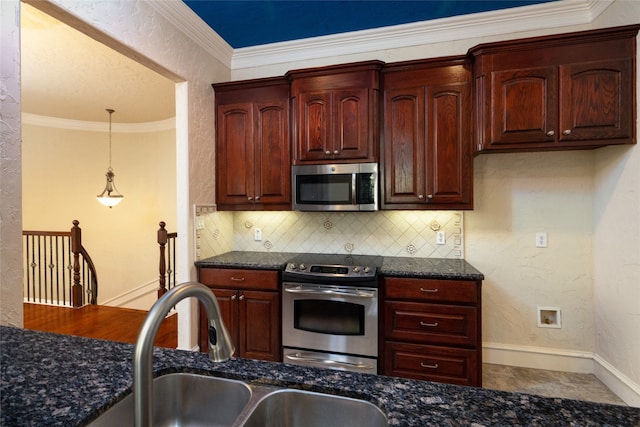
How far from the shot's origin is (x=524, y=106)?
231 centimetres

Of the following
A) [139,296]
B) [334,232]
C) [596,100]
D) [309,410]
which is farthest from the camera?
[139,296]

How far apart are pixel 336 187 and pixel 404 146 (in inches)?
25.7

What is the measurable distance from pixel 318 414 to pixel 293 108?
2.50 m

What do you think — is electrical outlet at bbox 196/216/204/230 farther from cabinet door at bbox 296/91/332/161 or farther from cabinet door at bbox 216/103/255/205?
cabinet door at bbox 296/91/332/161

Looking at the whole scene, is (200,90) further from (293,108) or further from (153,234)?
(153,234)

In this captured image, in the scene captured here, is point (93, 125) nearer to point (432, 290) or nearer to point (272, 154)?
point (272, 154)

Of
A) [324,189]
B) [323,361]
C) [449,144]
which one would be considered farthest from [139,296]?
[449,144]

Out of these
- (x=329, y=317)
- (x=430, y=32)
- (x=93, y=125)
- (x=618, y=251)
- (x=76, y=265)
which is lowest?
(x=329, y=317)

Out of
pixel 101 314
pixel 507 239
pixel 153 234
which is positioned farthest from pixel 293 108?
pixel 153 234

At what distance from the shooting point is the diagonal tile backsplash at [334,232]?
2.85m

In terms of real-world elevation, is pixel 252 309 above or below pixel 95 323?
above

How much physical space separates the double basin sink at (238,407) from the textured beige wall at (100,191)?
4.91 m

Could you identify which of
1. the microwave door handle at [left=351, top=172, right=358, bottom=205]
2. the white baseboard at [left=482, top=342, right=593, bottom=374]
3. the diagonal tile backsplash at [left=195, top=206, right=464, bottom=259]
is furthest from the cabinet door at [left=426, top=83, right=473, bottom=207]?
the white baseboard at [left=482, top=342, right=593, bottom=374]

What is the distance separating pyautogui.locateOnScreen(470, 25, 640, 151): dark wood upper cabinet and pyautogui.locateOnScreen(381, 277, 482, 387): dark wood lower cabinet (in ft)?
3.68
